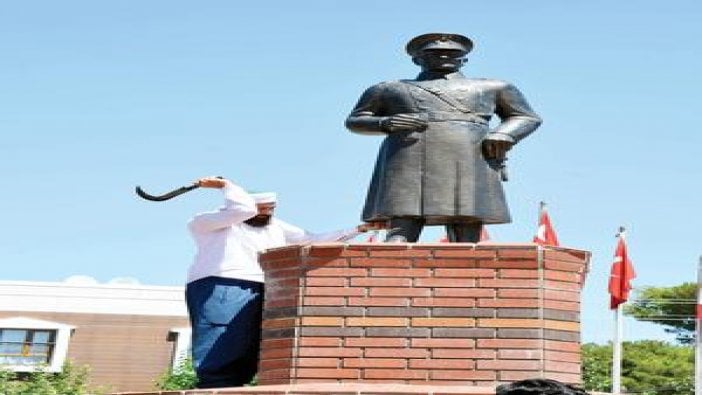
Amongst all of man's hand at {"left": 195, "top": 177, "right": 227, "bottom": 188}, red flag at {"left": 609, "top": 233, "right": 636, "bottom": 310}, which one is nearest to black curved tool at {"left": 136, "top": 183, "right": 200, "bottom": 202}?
man's hand at {"left": 195, "top": 177, "right": 227, "bottom": 188}

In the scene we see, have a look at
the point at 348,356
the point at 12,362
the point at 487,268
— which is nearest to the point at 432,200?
the point at 487,268

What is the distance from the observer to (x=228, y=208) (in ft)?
18.1

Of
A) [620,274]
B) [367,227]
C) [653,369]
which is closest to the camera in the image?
[367,227]

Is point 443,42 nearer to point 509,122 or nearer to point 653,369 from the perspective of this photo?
point 509,122

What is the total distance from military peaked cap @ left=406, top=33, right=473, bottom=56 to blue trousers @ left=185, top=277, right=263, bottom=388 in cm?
173

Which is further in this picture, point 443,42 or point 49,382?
point 49,382

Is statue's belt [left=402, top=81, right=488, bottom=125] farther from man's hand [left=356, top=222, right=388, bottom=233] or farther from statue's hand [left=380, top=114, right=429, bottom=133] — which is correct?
man's hand [left=356, top=222, right=388, bottom=233]

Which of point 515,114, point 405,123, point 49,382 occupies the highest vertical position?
point 515,114

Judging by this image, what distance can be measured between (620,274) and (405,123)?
13395 mm

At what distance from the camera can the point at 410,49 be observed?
6.03m

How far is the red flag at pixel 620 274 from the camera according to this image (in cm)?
1805

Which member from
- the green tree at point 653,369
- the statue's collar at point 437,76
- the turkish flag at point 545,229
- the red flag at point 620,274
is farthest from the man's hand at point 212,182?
the green tree at point 653,369

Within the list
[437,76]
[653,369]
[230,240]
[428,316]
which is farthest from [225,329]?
[653,369]

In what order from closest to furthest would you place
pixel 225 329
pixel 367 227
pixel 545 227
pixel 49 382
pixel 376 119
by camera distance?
pixel 225 329
pixel 376 119
pixel 367 227
pixel 545 227
pixel 49 382
